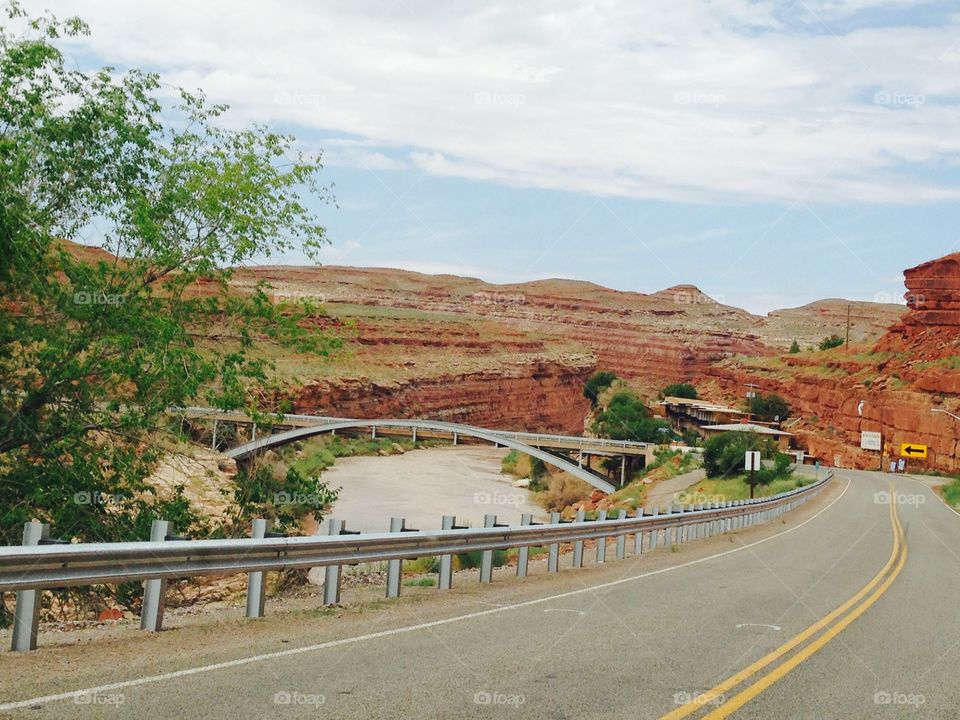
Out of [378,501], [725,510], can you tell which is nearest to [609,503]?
[378,501]

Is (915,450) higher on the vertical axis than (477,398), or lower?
lower

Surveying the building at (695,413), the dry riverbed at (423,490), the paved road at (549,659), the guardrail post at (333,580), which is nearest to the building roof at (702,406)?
the building at (695,413)

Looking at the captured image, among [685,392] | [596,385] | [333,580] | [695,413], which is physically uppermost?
[596,385]

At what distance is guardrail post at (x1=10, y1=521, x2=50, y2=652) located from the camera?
7211 mm

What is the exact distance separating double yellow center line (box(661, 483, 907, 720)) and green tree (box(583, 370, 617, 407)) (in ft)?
500

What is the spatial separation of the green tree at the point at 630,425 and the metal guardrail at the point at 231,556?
82.9m

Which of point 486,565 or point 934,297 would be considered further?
point 934,297

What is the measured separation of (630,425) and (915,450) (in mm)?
28023

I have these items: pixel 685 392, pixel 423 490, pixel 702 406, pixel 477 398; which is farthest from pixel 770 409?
pixel 423 490

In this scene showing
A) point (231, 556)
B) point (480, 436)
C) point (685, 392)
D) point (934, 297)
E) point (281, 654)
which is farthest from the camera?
point (685, 392)

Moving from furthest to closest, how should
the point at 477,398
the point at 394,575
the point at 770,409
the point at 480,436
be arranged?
the point at 477,398 → the point at 770,409 → the point at 480,436 → the point at 394,575

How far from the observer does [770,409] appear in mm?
118375

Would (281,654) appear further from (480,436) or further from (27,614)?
(480,436)

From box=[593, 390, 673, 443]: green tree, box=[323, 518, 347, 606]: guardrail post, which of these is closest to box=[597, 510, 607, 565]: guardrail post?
box=[323, 518, 347, 606]: guardrail post
